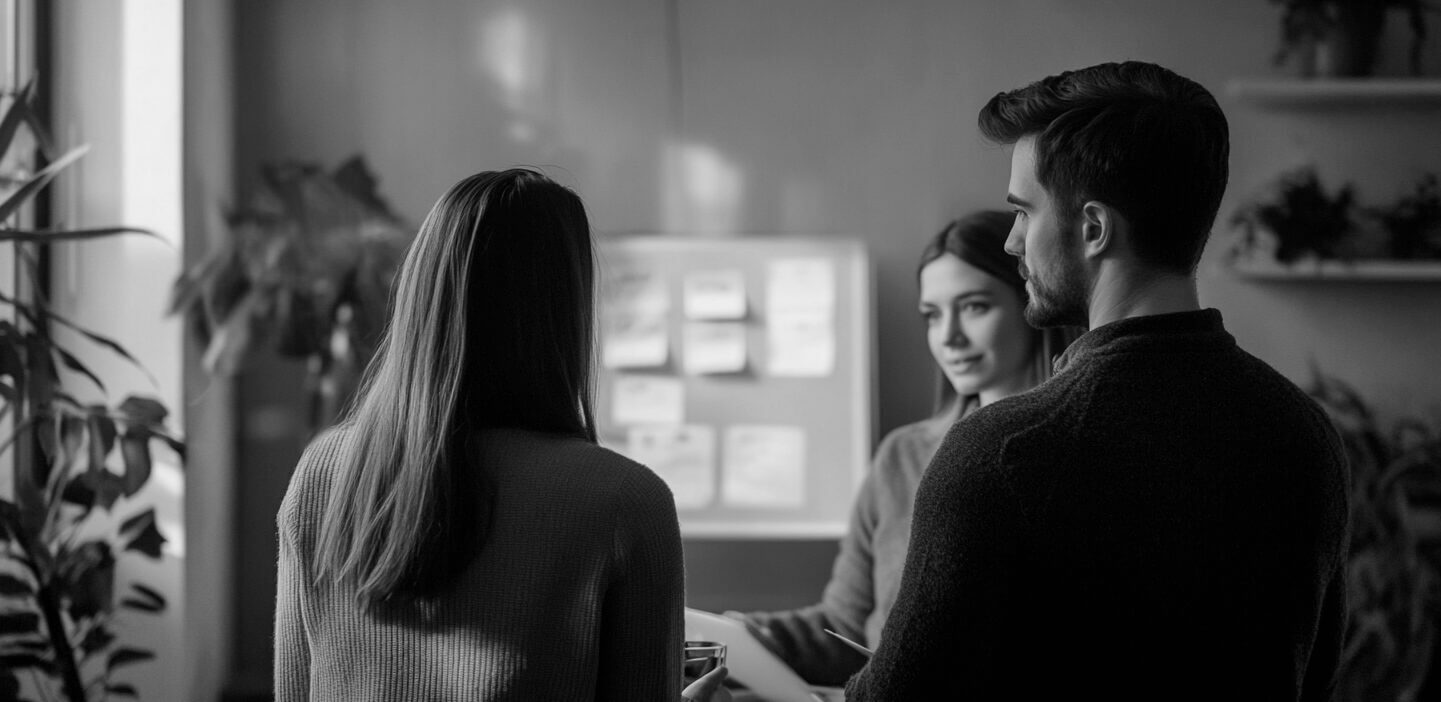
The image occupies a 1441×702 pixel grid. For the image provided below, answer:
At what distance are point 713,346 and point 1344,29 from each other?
73.0 inches

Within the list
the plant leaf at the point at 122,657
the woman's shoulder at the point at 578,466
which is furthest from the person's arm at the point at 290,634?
the plant leaf at the point at 122,657

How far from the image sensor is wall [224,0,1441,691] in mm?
3477

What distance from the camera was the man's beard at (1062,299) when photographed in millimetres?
1027

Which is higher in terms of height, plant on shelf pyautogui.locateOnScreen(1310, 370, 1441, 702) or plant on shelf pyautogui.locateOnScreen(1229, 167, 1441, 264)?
plant on shelf pyautogui.locateOnScreen(1229, 167, 1441, 264)

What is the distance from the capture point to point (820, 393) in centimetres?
337

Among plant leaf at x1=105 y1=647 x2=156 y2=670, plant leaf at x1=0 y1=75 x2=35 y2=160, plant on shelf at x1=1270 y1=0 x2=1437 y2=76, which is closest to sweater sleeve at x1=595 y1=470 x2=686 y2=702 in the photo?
plant leaf at x1=0 y1=75 x2=35 y2=160

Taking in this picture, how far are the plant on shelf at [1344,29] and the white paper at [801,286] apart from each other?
1.38 meters

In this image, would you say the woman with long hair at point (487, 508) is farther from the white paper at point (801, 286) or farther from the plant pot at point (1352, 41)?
the plant pot at point (1352, 41)

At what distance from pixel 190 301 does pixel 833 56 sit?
68.6 inches

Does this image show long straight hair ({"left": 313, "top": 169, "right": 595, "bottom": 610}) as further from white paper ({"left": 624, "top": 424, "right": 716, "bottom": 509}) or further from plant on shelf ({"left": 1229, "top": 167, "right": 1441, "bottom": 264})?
plant on shelf ({"left": 1229, "top": 167, "right": 1441, "bottom": 264})

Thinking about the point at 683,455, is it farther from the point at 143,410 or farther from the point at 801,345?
the point at 143,410

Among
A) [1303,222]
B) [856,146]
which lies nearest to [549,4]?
[856,146]

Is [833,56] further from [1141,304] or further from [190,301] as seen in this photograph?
[1141,304]

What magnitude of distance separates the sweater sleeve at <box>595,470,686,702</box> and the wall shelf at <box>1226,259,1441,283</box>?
108 inches
